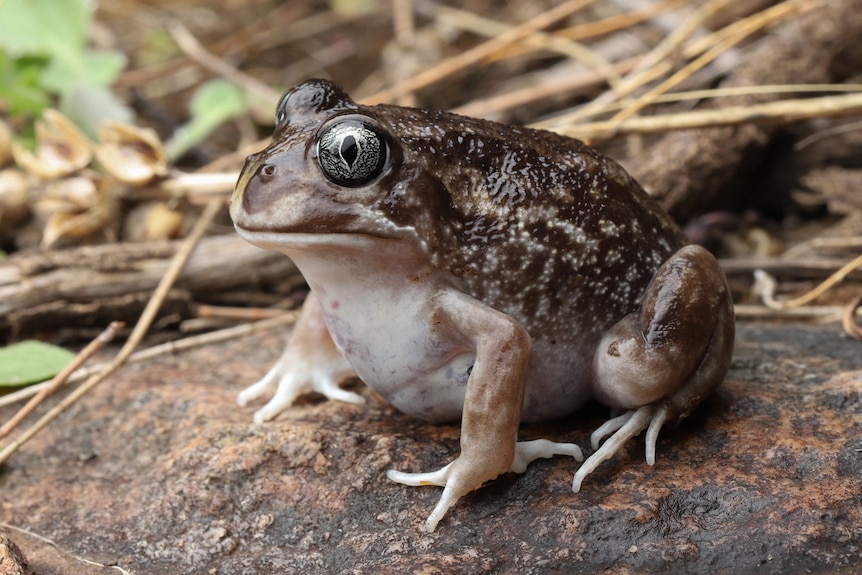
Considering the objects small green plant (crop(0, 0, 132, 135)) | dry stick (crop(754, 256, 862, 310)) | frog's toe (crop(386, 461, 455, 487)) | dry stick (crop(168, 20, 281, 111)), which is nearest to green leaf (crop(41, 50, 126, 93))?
small green plant (crop(0, 0, 132, 135))

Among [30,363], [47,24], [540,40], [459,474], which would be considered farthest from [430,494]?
[540,40]

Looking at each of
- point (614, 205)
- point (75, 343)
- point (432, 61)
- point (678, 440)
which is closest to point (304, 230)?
point (614, 205)

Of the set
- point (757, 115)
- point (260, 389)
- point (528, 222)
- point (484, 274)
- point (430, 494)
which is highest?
point (757, 115)

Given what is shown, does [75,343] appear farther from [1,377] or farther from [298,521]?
[298,521]

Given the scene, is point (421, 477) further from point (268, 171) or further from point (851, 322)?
point (851, 322)

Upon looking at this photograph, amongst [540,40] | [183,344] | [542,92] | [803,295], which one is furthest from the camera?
[540,40]

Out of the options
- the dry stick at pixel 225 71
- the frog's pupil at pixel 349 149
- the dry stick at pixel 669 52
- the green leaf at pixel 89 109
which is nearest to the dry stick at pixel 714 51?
the dry stick at pixel 669 52

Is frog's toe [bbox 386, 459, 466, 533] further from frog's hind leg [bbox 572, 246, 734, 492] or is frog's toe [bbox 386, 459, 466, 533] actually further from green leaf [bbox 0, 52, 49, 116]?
green leaf [bbox 0, 52, 49, 116]
